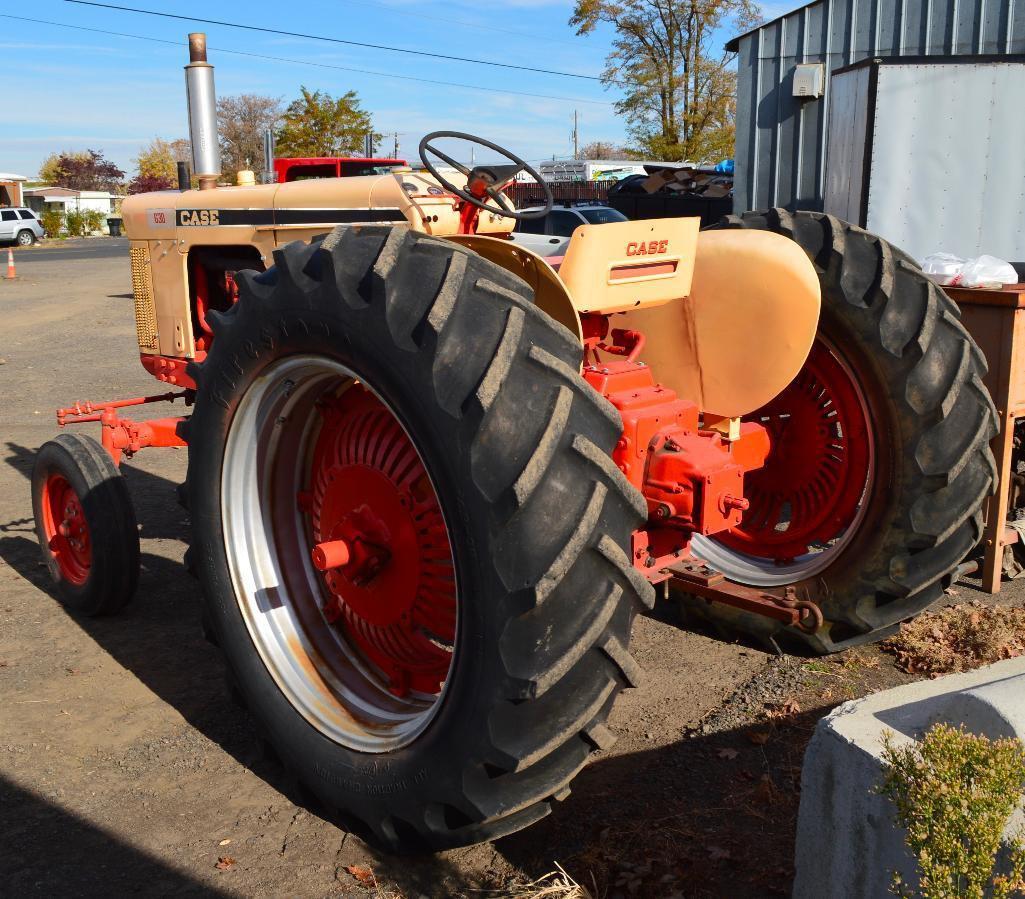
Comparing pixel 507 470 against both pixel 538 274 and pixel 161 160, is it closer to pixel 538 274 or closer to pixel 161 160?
pixel 538 274

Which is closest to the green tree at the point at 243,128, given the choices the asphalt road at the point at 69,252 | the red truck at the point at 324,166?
the asphalt road at the point at 69,252

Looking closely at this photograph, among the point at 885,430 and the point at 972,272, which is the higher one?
the point at 972,272

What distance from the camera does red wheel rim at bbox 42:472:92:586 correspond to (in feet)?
14.8

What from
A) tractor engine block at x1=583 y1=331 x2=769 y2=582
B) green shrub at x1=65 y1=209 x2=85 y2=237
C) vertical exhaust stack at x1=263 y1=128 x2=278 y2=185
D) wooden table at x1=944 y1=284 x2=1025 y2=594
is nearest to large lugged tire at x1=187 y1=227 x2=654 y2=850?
tractor engine block at x1=583 y1=331 x2=769 y2=582

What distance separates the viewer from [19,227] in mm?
41500

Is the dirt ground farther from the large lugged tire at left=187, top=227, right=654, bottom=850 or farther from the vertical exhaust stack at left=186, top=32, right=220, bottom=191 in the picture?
the vertical exhaust stack at left=186, top=32, right=220, bottom=191

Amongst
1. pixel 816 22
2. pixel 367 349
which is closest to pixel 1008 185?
pixel 816 22

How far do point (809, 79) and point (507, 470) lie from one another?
32.0 ft

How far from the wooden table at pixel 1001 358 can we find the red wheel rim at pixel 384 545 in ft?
9.07

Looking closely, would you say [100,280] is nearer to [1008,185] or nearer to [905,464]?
[1008,185]

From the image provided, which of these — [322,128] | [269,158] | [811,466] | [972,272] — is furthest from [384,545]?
[322,128]

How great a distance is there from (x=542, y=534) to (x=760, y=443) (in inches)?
58.8

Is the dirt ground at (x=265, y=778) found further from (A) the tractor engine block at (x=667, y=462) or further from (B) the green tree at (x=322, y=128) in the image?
(B) the green tree at (x=322, y=128)

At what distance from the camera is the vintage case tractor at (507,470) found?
225 cm
